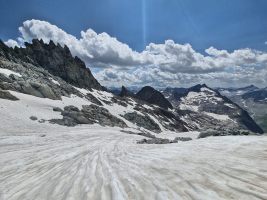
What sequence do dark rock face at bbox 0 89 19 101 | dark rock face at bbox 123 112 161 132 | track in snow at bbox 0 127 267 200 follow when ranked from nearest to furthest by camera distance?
track in snow at bbox 0 127 267 200 < dark rock face at bbox 0 89 19 101 < dark rock face at bbox 123 112 161 132

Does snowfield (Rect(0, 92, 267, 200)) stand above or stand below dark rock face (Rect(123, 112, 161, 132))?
below

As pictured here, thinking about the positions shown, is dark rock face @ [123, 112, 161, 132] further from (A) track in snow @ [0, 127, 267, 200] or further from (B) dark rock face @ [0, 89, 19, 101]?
(A) track in snow @ [0, 127, 267, 200]

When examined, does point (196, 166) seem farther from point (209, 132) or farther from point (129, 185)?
point (209, 132)

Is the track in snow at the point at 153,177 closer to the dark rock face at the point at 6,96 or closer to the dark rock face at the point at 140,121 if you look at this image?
the dark rock face at the point at 6,96

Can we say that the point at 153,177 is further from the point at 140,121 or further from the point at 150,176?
the point at 140,121

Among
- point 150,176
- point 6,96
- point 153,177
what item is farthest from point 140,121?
point 153,177

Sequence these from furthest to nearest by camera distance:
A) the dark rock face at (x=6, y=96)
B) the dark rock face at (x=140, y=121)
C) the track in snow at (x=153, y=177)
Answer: the dark rock face at (x=140, y=121) → the dark rock face at (x=6, y=96) → the track in snow at (x=153, y=177)

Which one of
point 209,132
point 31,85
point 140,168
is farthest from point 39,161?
point 31,85

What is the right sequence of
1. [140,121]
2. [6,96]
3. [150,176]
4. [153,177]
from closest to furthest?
[153,177]
[150,176]
[6,96]
[140,121]

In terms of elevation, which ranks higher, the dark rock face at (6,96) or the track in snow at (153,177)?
the dark rock face at (6,96)

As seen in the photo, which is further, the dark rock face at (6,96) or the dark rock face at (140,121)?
the dark rock face at (140,121)

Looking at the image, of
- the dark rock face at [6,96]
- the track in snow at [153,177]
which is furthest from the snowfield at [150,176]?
the dark rock face at [6,96]

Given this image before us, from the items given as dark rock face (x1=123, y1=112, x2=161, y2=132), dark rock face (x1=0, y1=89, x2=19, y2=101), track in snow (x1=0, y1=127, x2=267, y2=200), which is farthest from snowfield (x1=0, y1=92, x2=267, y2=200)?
dark rock face (x1=123, y1=112, x2=161, y2=132)

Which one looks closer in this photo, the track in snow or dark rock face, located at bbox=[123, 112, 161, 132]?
the track in snow
